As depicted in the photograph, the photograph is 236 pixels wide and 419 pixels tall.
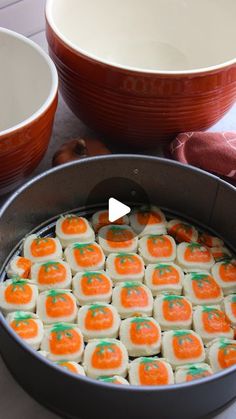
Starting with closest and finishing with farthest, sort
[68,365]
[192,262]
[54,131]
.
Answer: [68,365]
[192,262]
[54,131]

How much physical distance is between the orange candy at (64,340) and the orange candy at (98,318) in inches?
0.7

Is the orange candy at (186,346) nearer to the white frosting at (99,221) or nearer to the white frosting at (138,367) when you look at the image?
the white frosting at (138,367)

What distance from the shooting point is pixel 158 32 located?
0.80 meters

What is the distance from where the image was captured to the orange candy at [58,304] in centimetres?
56

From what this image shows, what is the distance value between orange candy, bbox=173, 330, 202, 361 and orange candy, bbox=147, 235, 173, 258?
0.10 meters

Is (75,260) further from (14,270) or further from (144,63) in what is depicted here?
(144,63)

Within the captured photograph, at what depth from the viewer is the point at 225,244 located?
25.5 inches

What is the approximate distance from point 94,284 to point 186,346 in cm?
10

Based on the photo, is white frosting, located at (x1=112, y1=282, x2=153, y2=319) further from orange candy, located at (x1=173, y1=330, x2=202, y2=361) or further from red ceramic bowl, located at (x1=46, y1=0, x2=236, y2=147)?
red ceramic bowl, located at (x1=46, y1=0, x2=236, y2=147)

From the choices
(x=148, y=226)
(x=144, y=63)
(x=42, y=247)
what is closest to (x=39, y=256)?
(x=42, y=247)

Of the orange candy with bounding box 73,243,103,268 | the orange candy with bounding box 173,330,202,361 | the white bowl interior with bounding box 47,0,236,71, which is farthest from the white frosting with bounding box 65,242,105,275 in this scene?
the white bowl interior with bounding box 47,0,236,71

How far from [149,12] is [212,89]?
20cm

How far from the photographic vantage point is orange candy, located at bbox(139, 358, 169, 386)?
0.52m

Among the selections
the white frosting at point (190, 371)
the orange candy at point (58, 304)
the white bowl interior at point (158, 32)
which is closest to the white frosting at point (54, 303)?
the orange candy at point (58, 304)
